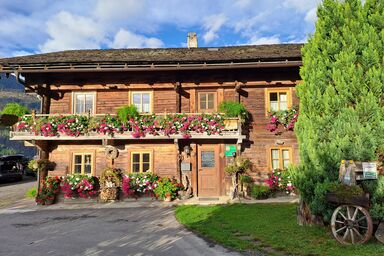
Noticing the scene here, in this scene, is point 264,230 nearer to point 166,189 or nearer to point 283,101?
point 166,189

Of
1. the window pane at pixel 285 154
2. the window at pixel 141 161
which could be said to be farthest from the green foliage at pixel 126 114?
the window pane at pixel 285 154

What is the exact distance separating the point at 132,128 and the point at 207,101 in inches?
172

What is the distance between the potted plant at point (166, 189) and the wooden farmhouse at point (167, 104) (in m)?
0.71

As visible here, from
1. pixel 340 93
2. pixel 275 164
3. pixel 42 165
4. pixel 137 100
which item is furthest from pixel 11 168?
pixel 340 93

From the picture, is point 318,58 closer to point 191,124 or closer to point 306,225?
point 306,225

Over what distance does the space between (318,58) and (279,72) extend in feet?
24.0

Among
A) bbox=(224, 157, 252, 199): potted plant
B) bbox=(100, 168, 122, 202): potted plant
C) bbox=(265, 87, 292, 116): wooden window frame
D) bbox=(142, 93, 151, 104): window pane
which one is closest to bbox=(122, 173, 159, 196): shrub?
bbox=(100, 168, 122, 202): potted plant

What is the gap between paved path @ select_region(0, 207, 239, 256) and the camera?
22.2 ft

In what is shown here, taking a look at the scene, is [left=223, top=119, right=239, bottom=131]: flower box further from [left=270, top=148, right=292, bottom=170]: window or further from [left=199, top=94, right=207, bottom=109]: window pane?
[left=270, top=148, right=292, bottom=170]: window

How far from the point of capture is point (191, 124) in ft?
45.9

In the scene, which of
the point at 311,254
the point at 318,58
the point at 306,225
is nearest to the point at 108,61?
the point at 318,58

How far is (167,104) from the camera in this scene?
15.7 meters

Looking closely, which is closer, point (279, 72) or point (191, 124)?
point (191, 124)

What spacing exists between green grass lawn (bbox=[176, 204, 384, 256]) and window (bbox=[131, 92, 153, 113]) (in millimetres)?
6188
